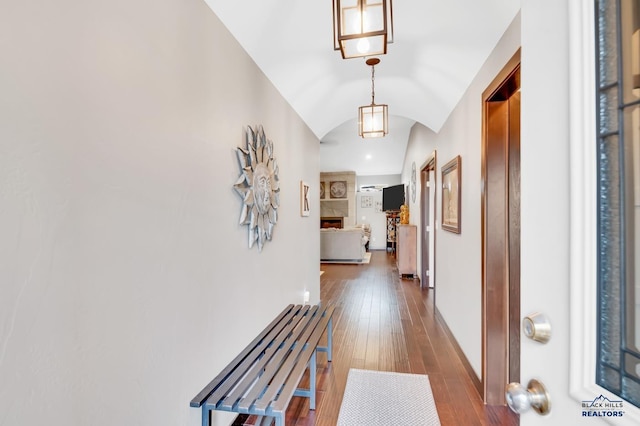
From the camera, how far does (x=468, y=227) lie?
2506 millimetres

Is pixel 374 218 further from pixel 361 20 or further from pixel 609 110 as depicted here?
pixel 609 110

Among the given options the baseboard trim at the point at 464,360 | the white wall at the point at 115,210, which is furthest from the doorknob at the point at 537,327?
the baseboard trim at the point at 464,360

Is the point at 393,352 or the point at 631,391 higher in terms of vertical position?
the point at 631,391

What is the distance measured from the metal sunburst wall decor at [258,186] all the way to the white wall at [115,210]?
3.9 inches

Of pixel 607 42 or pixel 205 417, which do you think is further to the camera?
pixel 205 417

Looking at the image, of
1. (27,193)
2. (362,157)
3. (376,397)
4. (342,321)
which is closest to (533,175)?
(27,193)

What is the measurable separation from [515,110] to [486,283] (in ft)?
3.77

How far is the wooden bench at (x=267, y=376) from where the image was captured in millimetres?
1348

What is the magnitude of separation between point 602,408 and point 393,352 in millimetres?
2518

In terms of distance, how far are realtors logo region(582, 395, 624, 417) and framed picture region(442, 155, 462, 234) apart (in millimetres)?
2382

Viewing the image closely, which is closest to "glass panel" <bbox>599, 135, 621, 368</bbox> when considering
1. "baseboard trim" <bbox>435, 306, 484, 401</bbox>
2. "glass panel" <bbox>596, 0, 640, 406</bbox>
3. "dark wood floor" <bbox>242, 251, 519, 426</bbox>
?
"glass panel" <bbox>596, 0, 640, 406</bbox>

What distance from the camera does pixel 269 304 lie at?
7.90 feet

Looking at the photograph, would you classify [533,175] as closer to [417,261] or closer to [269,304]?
[269,304]

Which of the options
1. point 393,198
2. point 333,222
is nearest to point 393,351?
point 393,198
